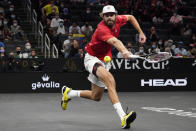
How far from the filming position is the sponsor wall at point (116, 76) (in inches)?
680

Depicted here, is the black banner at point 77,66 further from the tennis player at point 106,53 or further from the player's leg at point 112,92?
the player's leg at point 112,92

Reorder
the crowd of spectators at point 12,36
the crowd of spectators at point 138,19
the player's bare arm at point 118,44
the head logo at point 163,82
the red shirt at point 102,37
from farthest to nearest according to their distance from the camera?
the crowd of spectators at point 138,19 < the crowd of spectators at point 12,36 < the head logo at point 163,82 < the red shirt at point 102,37 < the player's bare arm at point 118,44

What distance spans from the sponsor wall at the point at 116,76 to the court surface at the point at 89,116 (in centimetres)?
262

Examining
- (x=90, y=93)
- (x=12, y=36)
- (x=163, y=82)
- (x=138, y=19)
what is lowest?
(x=163, y=82)

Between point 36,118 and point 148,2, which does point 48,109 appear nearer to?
point 36,118

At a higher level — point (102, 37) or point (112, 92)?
point (102, 37)

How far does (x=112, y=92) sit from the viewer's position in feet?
27.5

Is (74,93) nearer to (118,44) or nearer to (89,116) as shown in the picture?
(89,116)

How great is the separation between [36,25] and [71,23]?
1.77m

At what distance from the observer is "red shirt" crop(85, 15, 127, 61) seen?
8312 millimetres

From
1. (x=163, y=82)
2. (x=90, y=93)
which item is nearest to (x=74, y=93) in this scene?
(x=90, y=93)

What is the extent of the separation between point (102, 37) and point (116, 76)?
9397mm

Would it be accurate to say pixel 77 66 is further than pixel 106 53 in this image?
Yes

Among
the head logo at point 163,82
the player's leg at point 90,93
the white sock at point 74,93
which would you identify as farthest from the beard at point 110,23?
the head logo at point 163,82
